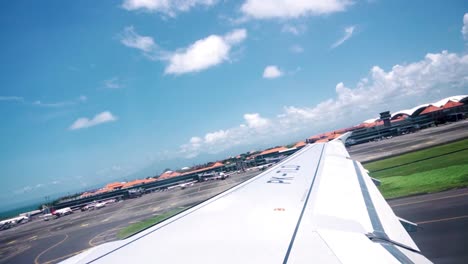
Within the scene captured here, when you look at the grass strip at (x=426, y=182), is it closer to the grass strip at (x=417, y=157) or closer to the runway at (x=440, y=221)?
the runway at (x=440, y=221)

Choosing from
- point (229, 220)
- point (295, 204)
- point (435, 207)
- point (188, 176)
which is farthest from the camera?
point (188, 176)

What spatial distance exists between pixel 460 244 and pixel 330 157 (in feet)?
17.2

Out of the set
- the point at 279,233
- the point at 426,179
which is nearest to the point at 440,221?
the point at 426,179

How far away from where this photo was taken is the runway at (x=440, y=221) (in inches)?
302

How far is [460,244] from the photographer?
26.0 ft

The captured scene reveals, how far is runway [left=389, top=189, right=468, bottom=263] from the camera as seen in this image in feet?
25.2

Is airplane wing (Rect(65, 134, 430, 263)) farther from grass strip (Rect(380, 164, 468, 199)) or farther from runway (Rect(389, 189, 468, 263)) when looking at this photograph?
grass strip (Rect(380, 164, 468, 199))

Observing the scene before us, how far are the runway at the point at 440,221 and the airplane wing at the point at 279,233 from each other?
387 cm

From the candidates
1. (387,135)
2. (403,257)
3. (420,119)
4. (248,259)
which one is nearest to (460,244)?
(403,257)

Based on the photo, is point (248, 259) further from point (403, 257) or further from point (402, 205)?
point (402, 205)

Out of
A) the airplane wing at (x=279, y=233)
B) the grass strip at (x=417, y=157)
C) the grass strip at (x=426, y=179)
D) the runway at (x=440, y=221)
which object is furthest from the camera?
the grass strip at (x=417, y=157)

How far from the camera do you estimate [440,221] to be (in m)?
9.93

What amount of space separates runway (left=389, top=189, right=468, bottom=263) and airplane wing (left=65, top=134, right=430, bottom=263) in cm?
387

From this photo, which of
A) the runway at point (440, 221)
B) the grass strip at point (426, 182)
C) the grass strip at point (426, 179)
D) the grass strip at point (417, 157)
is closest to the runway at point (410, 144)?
the grass strip at point (417, 157)
